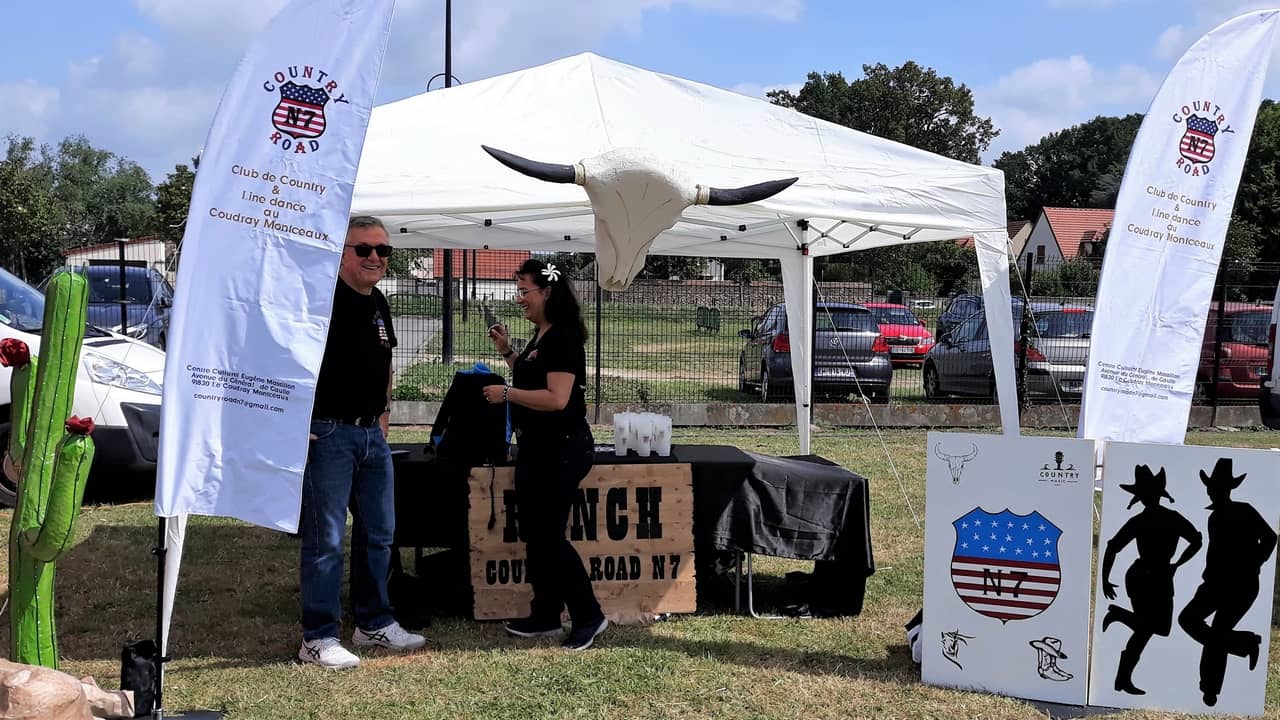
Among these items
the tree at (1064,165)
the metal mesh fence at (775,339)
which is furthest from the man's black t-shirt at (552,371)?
the tree at (1064,165)

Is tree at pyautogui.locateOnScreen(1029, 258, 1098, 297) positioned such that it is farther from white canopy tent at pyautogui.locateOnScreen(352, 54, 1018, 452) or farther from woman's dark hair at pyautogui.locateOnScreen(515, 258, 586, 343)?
woman's dark hair at pyautogui.locateOnScreen(515, 258, 586, 343)

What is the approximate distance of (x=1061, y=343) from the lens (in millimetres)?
12344

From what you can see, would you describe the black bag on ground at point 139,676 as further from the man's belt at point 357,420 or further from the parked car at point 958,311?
the parked car at point 958,311

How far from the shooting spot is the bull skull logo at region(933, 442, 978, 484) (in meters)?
4.09

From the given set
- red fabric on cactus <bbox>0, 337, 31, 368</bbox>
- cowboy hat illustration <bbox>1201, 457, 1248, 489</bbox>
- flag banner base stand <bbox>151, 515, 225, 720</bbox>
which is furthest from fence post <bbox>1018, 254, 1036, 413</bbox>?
red fabric on cactus <bbox>0, 337, 31, 368</bbox>

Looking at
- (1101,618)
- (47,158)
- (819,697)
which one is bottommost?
(819,697)

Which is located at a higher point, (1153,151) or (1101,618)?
(1153,151)

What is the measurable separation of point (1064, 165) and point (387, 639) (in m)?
104

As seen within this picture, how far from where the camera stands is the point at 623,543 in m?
5.20

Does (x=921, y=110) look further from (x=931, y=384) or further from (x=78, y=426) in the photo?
(x=78, y=426)

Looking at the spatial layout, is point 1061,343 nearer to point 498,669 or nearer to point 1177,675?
point 1177,675

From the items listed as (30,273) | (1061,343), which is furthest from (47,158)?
(1061,343)

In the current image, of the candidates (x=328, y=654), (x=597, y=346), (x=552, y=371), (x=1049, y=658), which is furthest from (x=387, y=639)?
(x=597, y=346)

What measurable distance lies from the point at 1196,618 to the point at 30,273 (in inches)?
1841
